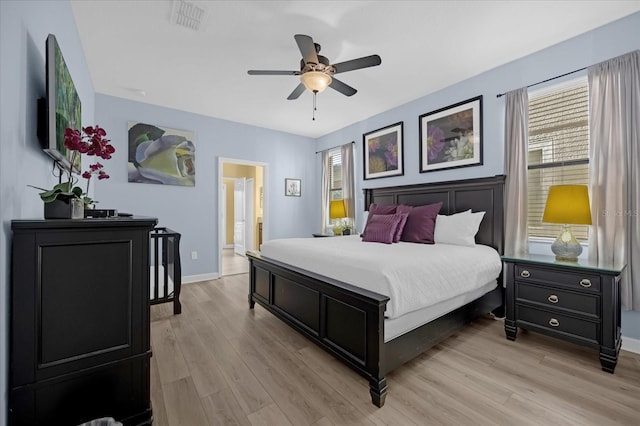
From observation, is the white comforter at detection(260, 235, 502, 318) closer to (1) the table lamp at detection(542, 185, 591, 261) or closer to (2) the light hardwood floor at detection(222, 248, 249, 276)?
(1) the table lamp at detection(542, 185, 591, 261)

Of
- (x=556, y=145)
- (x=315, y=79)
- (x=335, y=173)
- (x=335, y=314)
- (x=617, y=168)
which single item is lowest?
(x=335, y=314)

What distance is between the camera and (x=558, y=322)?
2.29 meters

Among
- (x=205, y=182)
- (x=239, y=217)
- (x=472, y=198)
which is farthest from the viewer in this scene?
(x=239, y=217)

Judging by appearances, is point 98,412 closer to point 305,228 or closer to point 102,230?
point 102,230

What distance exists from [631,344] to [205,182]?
5460 millimetres

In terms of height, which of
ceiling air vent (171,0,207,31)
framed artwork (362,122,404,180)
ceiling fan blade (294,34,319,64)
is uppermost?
ceiling air vent (171,0,207,31)

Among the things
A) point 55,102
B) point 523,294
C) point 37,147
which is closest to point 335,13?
point 55,102

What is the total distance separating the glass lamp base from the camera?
2383 millimetres

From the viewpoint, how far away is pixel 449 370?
2.07 m

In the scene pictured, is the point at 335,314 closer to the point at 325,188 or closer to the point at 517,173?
the point at 517,173

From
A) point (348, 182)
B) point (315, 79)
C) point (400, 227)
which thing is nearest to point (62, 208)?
point (315, 79)

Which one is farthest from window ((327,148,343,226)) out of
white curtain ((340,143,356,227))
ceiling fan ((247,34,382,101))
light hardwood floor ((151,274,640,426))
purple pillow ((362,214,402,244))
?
light hardwood floor ((151,274,640,426))

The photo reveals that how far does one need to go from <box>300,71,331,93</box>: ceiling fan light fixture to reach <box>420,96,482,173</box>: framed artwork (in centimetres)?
197

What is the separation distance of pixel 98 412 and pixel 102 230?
0.84m
